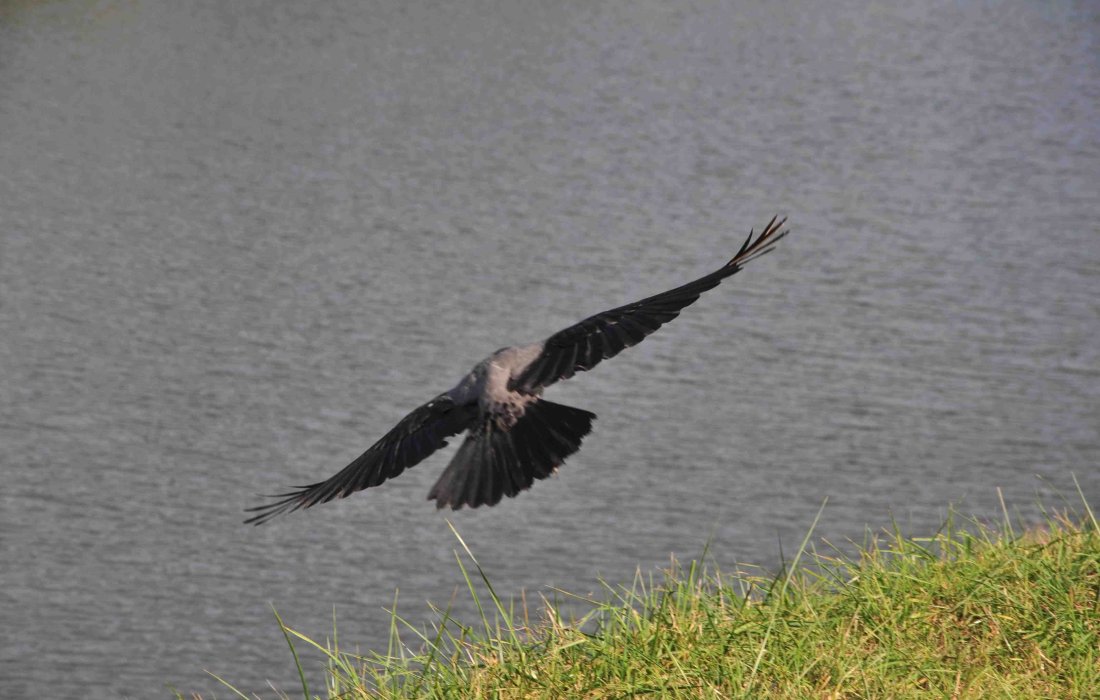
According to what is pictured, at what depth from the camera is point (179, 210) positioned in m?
16.7

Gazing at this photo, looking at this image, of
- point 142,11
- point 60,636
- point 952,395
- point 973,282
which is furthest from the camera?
point 142,11

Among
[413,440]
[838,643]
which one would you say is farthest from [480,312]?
[838,643]

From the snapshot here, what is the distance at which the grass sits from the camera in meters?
3.62

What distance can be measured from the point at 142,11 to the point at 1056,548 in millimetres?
28821

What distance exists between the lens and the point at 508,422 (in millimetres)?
3781

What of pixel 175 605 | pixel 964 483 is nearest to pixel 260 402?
pixel 175 605

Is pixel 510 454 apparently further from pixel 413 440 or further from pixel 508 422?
pixel 413 440

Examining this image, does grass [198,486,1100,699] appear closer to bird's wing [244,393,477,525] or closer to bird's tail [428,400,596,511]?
bird's tail [428,400,596,511]

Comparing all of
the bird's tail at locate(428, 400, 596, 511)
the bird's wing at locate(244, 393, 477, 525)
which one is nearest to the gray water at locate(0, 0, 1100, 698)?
the bird's wing at locate(244, 393, 477, 525)

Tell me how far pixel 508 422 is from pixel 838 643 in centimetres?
113

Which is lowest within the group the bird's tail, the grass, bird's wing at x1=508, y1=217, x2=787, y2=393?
the grass

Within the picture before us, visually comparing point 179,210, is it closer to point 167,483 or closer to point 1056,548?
point 167,483

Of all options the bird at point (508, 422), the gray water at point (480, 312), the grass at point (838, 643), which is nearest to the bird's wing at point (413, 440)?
the bird at point (508, 422)

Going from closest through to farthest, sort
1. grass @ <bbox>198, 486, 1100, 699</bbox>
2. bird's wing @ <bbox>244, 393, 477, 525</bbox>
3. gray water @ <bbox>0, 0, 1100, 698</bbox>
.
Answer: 1. grass @ <bbox>198, 486, 1100, 699</bbox>
2. bird's wing @ <bbox>244, 393, 477, 525</bbox>
3. gray water @ <bbox>0, 0, 1100, 698</bbox>
